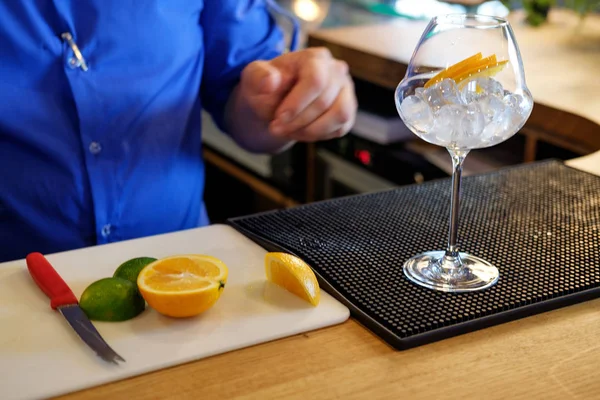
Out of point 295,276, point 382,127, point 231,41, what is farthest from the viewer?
point 382,127

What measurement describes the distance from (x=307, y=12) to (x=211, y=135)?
0.50 m

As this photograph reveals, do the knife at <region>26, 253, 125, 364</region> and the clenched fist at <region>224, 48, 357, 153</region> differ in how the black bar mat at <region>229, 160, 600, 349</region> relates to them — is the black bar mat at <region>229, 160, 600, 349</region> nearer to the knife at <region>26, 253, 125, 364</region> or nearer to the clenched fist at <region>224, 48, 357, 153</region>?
the clenched fist at <region>224, 48, 357, 153</region>

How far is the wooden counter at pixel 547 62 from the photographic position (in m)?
1.41

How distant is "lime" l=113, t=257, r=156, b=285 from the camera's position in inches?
31.3

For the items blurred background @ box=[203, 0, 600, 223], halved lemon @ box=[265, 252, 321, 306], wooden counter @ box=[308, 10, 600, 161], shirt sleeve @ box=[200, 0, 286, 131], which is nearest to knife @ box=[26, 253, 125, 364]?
halved lemon @ box=[265, 252, 321, 306]

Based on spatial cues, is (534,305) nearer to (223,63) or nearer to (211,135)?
(223,63)

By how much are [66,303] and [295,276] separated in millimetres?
219

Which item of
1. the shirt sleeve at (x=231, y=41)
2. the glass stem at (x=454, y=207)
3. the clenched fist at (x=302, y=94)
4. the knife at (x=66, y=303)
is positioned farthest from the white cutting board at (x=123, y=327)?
the shirt sleeve at (x=231, y=41)

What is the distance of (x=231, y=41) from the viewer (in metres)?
1.32

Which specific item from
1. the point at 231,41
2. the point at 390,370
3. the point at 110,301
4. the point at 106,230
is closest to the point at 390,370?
Result: the point at 390,370

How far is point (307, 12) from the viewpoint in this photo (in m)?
2.57

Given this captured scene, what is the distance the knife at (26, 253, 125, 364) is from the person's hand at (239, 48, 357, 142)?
1.23 feet

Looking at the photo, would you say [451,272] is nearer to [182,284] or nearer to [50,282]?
[182,284]

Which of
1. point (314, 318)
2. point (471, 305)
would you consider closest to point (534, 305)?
point (471, 305)
